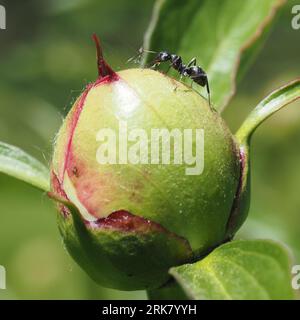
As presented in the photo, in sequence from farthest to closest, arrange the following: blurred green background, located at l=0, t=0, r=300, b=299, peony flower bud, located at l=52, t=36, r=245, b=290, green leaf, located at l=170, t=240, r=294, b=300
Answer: blurred green background, located at l=0, t=0, r=300, b=299 < peony flower bud, located at l=52, t=36, r=245, b=290 < green leaf, located at l=170, t=240, r=294, b=300

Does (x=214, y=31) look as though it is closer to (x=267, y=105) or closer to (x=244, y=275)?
(x=267, y=105)

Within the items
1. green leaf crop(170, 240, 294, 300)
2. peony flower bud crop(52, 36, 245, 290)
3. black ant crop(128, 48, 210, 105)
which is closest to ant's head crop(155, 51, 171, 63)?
black ant crop(128, 48, 210, 105)

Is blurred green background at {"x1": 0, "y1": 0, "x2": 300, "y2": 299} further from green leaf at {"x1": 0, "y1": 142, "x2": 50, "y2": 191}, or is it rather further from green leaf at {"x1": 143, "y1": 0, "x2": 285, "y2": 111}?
A: green leaf at {"x1": 0, "y1": 142, "x2": 50, "y2": 191}

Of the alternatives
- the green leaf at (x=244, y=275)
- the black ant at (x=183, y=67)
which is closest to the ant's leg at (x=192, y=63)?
the black ant at (x=183, y=67)

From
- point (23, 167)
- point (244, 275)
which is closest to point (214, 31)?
point (23, 167)

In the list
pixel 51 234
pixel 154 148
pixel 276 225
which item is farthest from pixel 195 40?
pixel 51 234

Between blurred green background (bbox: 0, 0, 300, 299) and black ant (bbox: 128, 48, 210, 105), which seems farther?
blurred green background (bbox: 0, 0, 300, 299)

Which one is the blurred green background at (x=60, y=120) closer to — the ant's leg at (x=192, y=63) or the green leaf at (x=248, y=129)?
the ant's leg at (x=192, y=63)
